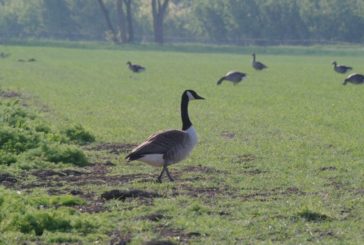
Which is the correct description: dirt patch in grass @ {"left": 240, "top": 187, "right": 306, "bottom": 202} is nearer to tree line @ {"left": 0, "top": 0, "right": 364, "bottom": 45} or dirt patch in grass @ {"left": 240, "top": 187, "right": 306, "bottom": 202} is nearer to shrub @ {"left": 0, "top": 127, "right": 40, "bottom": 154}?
shrub @ {"left": 0, "top": 127, "right": 40, "bottom": 154}

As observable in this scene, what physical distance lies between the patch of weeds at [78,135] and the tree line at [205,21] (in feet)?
297

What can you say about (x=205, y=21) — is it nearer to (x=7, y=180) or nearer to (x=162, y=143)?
(x=7, y=180)

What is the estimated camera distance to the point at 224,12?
14025cm

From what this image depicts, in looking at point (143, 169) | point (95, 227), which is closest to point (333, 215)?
point (95, 227)

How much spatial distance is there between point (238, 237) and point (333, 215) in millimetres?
1614

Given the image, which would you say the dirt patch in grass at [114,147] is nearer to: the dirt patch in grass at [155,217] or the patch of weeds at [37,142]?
the patch of weeds at [37,142]

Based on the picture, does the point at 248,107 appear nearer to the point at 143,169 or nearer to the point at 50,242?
the point at 143,169

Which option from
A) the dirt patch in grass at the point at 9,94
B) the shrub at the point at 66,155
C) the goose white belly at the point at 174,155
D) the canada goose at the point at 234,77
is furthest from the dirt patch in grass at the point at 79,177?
the canada goose at the point at 234,77

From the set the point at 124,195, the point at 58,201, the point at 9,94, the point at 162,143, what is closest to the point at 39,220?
the point at 58,201

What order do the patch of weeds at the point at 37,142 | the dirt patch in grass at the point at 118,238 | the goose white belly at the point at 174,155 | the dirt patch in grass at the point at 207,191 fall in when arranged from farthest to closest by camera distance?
the patch of weeds at the point at 37,142, the goose white belly at the point at 174,155, the dirt patch in grass at the point at 207,191, the dirt patch in grass at the point at 118,238

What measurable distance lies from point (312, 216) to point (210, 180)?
12.1ft

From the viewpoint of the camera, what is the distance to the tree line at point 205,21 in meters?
128

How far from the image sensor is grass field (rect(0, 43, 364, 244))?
10.8 m

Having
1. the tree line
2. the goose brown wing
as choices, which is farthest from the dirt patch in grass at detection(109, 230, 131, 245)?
the tree line
